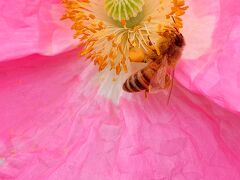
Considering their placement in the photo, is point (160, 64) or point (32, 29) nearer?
point (160, 64)

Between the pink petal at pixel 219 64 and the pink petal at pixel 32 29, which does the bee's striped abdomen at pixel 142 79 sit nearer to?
the pink petal at pixel 219 64

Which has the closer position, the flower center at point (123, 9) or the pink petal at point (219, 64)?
the pink petal at point (219, 64)

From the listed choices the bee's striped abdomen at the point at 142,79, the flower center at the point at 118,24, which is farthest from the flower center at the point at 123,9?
the bee's striped abdomen at the point at 142,79

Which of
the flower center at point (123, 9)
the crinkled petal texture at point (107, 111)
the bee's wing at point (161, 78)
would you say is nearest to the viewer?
the bee's wing at point (161, 78)

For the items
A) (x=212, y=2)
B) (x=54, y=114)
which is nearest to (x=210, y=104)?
(x=212, y=2)

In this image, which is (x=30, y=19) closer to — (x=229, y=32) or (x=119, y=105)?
(x=119, y=105)

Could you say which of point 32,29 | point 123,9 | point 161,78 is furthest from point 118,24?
point 161,78

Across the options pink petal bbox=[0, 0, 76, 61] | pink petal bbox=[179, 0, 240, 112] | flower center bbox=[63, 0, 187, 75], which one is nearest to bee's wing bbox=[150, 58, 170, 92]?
pink petal bbox=[179, 0, 240, 112]

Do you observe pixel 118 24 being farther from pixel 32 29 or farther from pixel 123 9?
pixel 32 29
